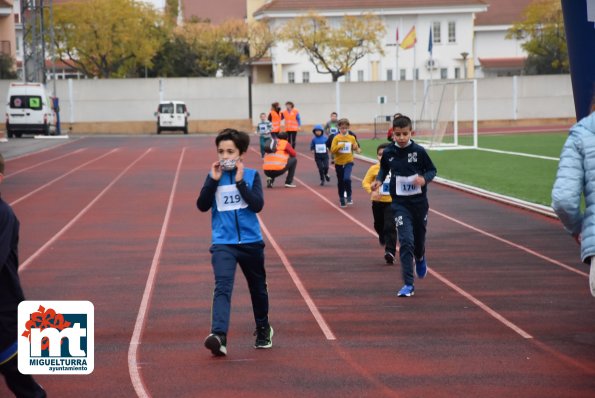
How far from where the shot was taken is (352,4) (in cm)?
8031

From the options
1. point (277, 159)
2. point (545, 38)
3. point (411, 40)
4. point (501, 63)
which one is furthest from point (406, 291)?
point (501, 63)

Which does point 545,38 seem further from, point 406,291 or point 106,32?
point 406,291

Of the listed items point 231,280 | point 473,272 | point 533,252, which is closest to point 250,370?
point 231,280

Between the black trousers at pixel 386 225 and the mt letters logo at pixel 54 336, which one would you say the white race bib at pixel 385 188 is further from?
the mt letters logo at pixel 54 336

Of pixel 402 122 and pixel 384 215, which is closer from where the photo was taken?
pixel 402 122

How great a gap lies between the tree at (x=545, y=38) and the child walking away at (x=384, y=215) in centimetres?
6330

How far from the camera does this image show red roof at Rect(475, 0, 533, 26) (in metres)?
87.8

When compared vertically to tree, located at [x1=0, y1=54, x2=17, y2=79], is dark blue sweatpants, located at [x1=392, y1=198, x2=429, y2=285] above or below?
below

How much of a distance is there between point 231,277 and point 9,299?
8.50 feet

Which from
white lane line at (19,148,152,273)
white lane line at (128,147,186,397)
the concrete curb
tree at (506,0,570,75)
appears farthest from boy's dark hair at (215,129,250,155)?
tree at (506,0,570,75)

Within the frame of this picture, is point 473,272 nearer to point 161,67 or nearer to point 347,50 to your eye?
point 347,50

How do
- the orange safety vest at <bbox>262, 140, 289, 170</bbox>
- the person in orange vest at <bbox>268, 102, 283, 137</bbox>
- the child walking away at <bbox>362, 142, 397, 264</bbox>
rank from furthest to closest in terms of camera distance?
the person in orange vest at <bbox>268, 102, 283, 137</bbox>, the orange safety vest at <bbox>262, 140, 289, 170</bbox>, the child walking away at <bbox>362, 142, 397, 264</bbox>

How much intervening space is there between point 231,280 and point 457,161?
2498 centimetres

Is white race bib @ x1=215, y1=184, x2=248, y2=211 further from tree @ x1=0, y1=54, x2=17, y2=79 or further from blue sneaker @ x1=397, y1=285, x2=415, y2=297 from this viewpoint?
tree @ x1=0, y1=54, x2=17, y2=79
